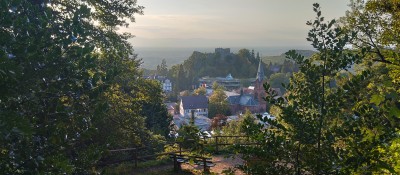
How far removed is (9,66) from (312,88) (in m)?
3.08

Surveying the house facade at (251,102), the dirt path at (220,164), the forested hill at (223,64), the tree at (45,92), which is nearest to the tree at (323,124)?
the tree at (45,92)

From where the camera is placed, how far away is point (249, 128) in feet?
11.6

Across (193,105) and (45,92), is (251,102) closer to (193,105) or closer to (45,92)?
(193,105)

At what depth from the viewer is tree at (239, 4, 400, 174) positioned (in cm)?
336

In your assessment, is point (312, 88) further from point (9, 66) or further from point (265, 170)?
point (9, 66)

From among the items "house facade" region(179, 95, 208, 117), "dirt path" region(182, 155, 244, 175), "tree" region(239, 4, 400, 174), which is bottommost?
"house facade" region(179, 95, 208, 117)

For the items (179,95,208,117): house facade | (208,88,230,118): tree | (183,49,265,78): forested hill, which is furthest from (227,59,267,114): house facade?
(183,49,265,78): forested hill

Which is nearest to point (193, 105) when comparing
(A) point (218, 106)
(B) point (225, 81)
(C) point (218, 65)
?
(A) point (218, 106)

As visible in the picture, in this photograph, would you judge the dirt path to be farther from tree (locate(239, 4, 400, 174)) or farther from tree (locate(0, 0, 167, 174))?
tree (locate(239, 4, 400, 174))

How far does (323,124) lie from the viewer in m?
3.70

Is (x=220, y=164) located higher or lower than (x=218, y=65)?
lower

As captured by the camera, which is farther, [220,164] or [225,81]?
[225,81]

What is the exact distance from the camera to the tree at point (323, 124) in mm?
3363

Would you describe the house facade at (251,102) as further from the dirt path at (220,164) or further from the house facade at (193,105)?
the dirt path at (220,164)
